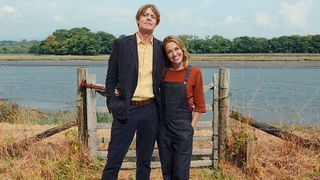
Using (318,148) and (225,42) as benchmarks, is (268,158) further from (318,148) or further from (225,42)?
(225,42)

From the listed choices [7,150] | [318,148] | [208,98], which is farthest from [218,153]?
[208,98]

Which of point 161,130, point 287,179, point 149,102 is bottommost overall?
point 287,179

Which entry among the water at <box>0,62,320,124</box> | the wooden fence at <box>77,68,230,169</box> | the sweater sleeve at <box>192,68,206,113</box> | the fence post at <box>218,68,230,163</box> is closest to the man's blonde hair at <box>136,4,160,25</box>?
the sweater sleeve at <box>192,68,206,113</box>

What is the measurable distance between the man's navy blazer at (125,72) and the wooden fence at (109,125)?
1833mm

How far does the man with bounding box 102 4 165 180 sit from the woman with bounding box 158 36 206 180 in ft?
0.33

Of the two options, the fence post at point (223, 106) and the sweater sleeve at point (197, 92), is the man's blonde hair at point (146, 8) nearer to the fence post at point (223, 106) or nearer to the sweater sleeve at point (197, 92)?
the sweater sleeve at point (197, 92)

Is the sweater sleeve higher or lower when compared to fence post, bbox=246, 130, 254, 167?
higher

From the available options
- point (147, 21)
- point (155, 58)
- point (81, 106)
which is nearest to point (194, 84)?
point (155, 58)

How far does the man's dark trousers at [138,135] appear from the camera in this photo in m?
4.33

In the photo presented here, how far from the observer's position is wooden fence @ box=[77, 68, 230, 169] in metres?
6.15

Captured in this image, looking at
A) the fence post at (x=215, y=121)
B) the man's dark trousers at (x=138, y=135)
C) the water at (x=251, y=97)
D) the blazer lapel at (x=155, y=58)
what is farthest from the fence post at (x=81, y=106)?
the blazer lapel at (x=155, y=58)

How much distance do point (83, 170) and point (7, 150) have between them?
4.81 feet

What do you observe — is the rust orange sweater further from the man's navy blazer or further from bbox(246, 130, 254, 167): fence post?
bbox(246, 130, 254, 167): fence post

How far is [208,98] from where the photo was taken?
14.0 meters
